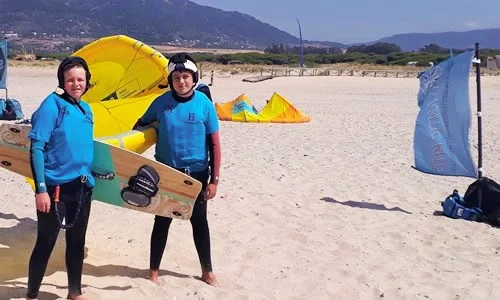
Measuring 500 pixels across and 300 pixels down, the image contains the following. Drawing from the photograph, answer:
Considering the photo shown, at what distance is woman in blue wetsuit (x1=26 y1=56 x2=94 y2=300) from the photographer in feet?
11.2

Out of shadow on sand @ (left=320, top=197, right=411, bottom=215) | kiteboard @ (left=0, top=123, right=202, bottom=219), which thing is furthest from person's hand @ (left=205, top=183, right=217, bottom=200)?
shadow on sand @ (left=320, top=197, right=411, bottom=215)

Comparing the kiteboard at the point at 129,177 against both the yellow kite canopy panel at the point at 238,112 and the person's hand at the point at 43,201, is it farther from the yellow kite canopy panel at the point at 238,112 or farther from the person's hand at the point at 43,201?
the yellow kite canopy panel at the point at 238,112

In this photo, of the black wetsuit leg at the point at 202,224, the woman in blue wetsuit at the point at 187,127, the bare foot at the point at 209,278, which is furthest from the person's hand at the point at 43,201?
the bare foot at the point at 209,278

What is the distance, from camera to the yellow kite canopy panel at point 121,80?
514 centimetres

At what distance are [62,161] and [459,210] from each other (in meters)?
4.37

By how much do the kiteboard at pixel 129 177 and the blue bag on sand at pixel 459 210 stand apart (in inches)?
135

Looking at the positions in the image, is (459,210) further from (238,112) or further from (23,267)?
(238,112)

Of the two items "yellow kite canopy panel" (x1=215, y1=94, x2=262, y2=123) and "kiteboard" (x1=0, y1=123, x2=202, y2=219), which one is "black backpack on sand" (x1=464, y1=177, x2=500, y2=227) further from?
"yellow kite canopy panel" (x1=215, y1=94, x2=262, y2=123)

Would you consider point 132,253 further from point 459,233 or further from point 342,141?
point 342,141

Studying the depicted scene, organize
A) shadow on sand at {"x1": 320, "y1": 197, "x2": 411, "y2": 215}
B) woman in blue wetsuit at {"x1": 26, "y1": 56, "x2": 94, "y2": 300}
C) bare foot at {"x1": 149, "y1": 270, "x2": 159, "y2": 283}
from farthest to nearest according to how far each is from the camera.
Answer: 1. shadow on sand at {"x1": 320, "y1": 197, "x2": 411, "y2": 215}
2. bare foot at {"x1": 149, "y1": 270, "x2": 159, "y2": 283}
3. woman in blue wetsuit at {"x1": 26, "y1": 56, "x2": 94, "y2": 300}

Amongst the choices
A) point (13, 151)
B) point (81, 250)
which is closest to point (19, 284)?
point (81, 250)

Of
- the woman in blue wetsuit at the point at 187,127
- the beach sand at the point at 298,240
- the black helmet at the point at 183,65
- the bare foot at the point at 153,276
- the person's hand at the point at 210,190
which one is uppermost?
the black helmet at the point at 183,65

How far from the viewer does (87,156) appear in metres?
3.64

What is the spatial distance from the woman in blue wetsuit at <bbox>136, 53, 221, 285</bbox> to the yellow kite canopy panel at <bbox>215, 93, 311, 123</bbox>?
10.4 metres
